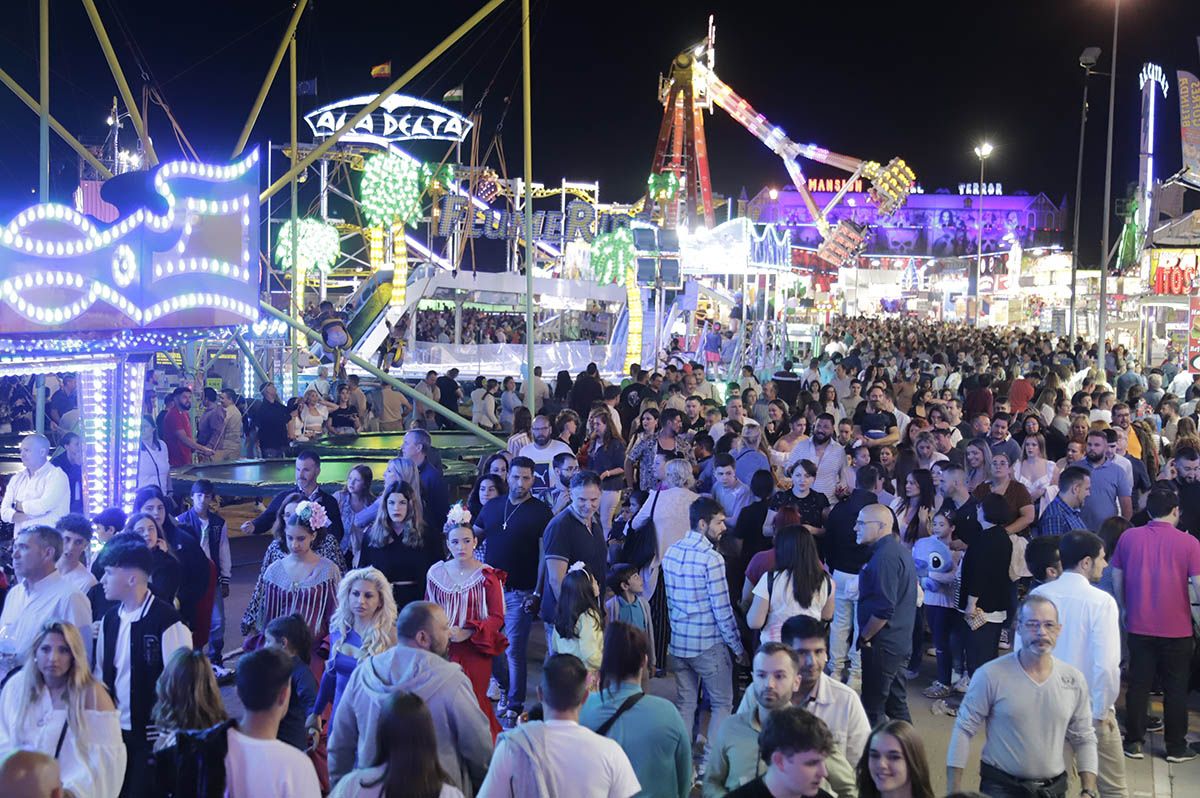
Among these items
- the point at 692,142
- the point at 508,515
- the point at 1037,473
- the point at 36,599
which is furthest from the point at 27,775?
the point at 692,142

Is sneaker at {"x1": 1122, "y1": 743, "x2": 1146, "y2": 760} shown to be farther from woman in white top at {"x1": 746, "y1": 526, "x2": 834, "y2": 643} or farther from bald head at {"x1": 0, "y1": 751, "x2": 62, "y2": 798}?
bald head at {"x1": 0, "y1": 751, "x2": 62, "y2": 798}

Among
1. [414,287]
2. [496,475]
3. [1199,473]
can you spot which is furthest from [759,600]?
[414,287]

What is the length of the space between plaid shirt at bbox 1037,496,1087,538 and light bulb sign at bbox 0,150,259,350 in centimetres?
610

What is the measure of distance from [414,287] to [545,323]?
1158 centimetres

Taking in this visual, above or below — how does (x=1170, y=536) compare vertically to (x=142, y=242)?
below

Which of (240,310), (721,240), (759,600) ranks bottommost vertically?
(759,600)

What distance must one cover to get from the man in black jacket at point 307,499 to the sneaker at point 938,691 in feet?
13.9

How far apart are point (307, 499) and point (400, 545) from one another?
76 centimetres

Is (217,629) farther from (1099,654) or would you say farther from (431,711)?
(1099,654)

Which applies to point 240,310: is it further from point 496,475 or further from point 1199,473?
point 1199,473

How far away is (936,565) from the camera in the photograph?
8.66m

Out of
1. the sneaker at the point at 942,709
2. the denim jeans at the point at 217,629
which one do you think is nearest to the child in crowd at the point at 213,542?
the denim jeans at the point at 217,629

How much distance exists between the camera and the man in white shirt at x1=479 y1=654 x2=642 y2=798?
4.25 metres

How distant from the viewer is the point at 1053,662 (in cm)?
539
